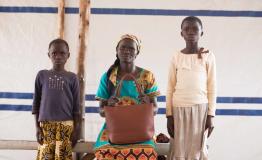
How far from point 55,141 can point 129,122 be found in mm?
652

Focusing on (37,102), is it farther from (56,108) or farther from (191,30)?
(191,30)

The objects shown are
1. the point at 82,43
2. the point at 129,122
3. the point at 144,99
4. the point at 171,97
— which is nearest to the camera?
the point at 129,122

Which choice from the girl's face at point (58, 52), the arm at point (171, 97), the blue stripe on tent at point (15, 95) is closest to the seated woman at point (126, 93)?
the arm at point (171, 97)

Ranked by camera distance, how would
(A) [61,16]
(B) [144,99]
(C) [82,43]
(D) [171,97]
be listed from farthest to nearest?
(A) [61,16]
(C) [82,43]
(D) [171,97]
(B) [144,99]

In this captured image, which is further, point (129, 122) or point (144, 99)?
point (144, 99)

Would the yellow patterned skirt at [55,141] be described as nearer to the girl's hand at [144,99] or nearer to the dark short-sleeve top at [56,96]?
the dark short-sleeve top at [56,96]

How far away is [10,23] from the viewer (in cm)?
429

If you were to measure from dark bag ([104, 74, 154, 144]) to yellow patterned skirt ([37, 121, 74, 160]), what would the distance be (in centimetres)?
46

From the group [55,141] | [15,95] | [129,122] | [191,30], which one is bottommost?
[55,141]

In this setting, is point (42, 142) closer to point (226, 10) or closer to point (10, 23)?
point (10, 23)

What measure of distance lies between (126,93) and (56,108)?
1.77ft

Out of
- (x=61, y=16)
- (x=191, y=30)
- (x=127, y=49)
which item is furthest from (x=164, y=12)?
(x=127, y=49)

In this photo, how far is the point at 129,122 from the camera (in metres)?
2.36

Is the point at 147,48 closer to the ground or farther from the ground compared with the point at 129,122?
farther from the ground
